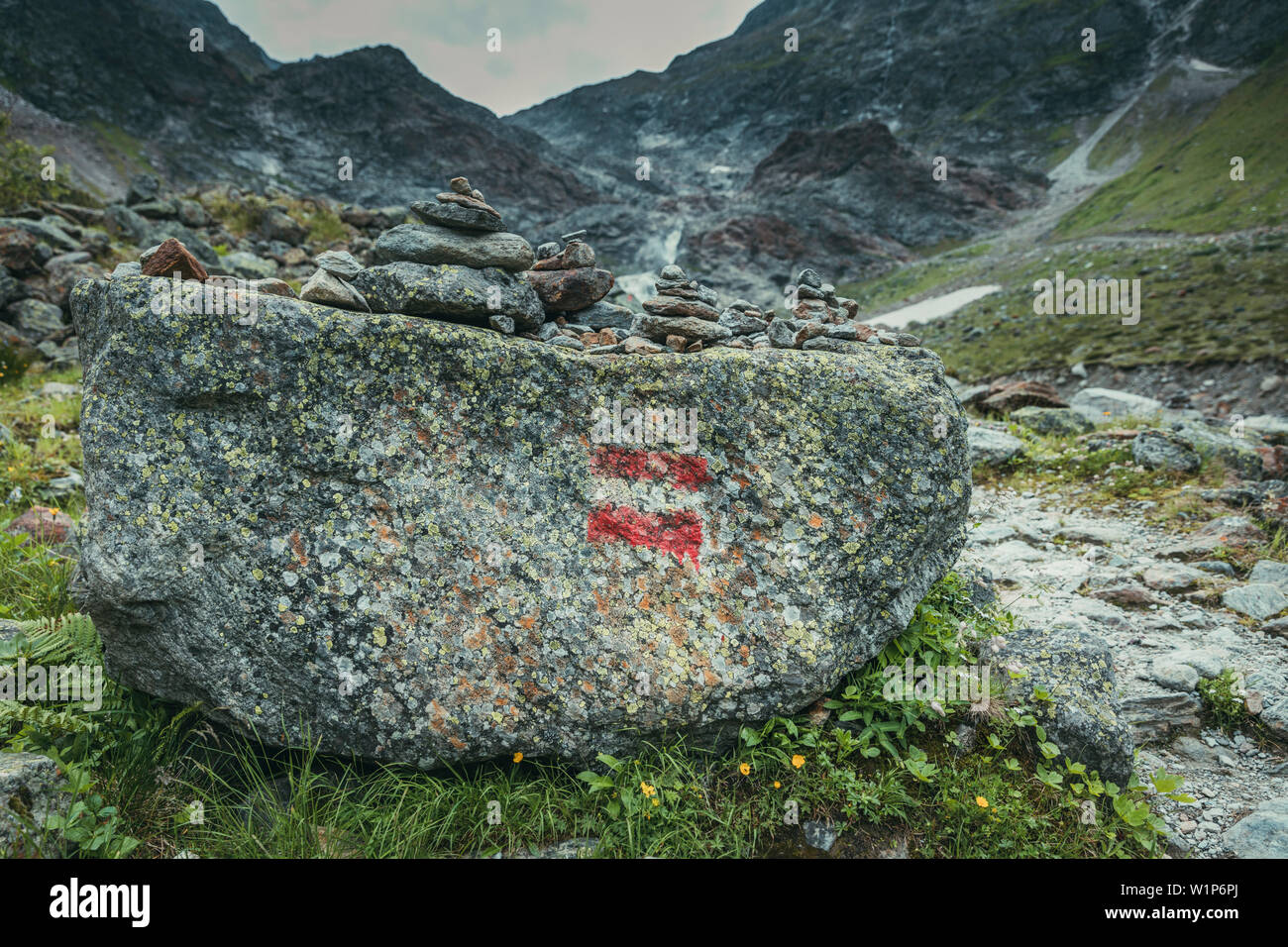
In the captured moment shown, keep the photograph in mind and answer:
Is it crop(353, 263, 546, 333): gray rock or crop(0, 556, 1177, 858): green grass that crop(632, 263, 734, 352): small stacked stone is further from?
crop(0, 556, 1177, 858): green grass

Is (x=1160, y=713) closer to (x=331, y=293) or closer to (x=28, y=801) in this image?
(x=331, y=293)

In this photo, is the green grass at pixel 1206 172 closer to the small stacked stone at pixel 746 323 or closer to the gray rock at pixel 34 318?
the small stacked stone at pixel 746 323

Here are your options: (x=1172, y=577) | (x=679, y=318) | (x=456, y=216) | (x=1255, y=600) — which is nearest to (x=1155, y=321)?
(x=1172, y=577)

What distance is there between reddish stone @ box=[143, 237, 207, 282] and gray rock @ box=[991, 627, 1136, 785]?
758cm

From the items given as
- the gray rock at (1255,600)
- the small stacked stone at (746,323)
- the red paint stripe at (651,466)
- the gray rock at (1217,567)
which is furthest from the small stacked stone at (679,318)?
the gray rock at (1217,567)

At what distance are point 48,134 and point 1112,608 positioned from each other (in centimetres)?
11352

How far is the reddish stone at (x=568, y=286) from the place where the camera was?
6.71 m

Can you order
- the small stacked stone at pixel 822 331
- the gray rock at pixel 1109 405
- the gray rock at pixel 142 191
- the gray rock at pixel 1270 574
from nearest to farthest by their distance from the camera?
the small stacked stone at pixel 822 331, the gray rock at pixel 1270 574, the gray rock at pixel 1109 405, the gray rock at pixel 142 191

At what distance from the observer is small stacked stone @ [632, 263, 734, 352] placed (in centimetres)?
620

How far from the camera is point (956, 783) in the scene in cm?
440

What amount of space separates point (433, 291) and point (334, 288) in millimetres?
789

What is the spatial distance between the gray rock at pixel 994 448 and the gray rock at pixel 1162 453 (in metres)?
1.94
